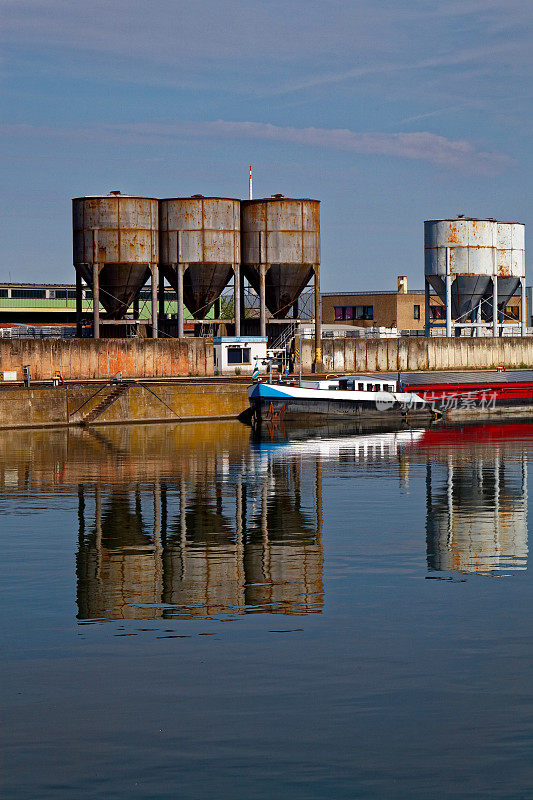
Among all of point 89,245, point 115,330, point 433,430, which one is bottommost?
point 433,430

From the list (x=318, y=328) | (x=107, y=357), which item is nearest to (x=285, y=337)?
(x=318, y=328)

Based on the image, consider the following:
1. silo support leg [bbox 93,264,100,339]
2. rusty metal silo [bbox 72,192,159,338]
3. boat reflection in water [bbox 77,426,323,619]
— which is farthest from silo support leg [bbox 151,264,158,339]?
boat reflection in water [bbox 77,426,323,619]

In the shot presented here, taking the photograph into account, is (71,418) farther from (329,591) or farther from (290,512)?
(329,591)

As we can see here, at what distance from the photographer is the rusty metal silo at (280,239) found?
10712 cm

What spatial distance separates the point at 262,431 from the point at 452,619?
188 ft

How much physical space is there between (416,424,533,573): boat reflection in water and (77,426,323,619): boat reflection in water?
415 cm

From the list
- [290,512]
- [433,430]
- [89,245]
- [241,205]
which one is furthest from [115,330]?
[290,512]

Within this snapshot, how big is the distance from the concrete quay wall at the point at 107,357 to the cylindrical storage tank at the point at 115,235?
32.7ft

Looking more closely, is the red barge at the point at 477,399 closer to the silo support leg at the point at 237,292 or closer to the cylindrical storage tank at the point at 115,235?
the silo support leg at the point at 237,292

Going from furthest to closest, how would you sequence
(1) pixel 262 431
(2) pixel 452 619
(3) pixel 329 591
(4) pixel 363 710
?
(1) pixel 262 431 < (3) pixel 329 591 < (2) pixel 452 619 < (4) pixel 363 710

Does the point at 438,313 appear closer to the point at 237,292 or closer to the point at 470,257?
the point at 470,257

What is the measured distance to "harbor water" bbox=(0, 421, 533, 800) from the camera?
54.0ft

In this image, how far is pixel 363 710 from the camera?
739 inches

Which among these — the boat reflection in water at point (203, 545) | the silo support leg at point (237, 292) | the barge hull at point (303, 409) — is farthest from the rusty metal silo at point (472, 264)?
the boat reflection in water at point (203, 545)
